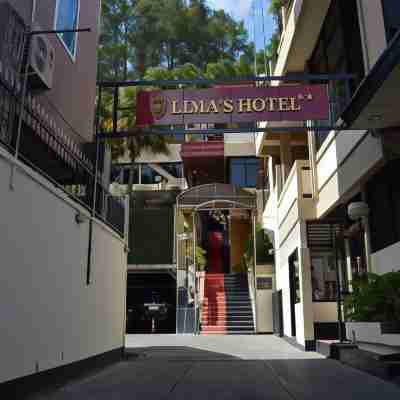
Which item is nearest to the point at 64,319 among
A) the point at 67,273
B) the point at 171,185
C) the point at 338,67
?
the point at 67,273

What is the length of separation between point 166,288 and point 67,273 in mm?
17369

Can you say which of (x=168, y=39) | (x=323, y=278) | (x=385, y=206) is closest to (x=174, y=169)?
(x=168, y=39)

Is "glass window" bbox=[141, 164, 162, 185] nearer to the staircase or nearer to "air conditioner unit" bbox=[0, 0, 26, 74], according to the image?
the staircase

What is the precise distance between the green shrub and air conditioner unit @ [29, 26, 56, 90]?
5835 millimetres

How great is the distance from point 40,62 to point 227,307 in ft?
49.1

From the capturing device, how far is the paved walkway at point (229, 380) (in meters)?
5.76

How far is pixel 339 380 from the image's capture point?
22.3ft

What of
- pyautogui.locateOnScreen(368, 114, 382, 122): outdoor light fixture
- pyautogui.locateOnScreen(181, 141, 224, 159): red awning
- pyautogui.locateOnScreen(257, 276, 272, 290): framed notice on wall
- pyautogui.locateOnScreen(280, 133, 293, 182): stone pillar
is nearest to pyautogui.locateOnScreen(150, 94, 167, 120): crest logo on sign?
pyautogui.locateOnScreen(368, 114, 382, 122): outdoor light fixture

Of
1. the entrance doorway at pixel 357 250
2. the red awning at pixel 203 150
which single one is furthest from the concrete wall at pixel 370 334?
the red awning at pixel 203 150

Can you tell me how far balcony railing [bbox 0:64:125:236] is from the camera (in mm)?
5707

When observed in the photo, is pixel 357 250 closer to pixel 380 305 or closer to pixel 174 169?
pixel 380 305

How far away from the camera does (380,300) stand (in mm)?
7129

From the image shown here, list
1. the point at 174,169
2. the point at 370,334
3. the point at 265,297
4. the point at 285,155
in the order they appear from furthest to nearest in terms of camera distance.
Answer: the point at 174,169
the point at 265,297
the point at 285,155
the point at 370,334

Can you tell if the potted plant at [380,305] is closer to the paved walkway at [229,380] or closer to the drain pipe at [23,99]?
the paved walkway at [229,380]
